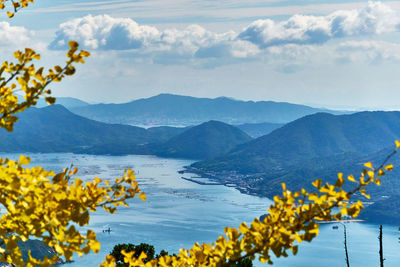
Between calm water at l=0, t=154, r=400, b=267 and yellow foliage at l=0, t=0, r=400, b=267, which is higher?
yellow foliage at l=0, t=0, r=400, b=267

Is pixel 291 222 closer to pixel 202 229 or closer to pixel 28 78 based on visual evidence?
pixel 28 78

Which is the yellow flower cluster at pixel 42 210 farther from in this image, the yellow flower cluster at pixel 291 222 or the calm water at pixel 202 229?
the calm water at pixel 202 229

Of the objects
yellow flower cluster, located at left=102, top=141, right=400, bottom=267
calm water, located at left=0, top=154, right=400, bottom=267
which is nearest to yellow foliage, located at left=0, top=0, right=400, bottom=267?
yellow flower cluster, located at left=102, top=141, right=400, bottom=267

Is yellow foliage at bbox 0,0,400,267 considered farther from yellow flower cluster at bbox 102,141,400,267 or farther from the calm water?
the calm water

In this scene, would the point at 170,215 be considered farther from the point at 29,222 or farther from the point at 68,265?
the point at 29,222

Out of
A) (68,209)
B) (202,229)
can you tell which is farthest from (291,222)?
(202,229)

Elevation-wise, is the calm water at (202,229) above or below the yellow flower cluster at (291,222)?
below

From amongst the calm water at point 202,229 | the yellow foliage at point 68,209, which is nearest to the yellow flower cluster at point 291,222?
the yellow foliage at point 68,209

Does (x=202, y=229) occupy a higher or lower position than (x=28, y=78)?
lower
